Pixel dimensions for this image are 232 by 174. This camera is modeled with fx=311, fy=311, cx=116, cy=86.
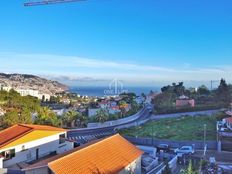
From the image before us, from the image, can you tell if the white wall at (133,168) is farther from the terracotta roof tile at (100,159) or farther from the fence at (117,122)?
the fence at (117,122)

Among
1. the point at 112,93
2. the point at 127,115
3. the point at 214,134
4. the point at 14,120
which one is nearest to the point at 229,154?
the point at 214,134

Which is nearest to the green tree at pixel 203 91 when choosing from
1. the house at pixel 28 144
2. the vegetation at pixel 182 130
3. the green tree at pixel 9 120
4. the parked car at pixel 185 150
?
the vegetation at pixel 182 130

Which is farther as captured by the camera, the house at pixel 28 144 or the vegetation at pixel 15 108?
the vegetation at pixel 15 108

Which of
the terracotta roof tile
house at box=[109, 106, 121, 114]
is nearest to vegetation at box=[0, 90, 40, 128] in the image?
house at box=[109, 106, 121, 114]

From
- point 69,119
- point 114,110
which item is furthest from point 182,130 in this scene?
point 114,110

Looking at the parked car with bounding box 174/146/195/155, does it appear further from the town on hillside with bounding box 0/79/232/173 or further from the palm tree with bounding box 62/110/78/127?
the palm tree with bounding box 62/110/78/127

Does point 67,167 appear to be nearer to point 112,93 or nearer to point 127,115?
point 127,115

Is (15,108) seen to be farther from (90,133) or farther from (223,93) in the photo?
(223,93)
